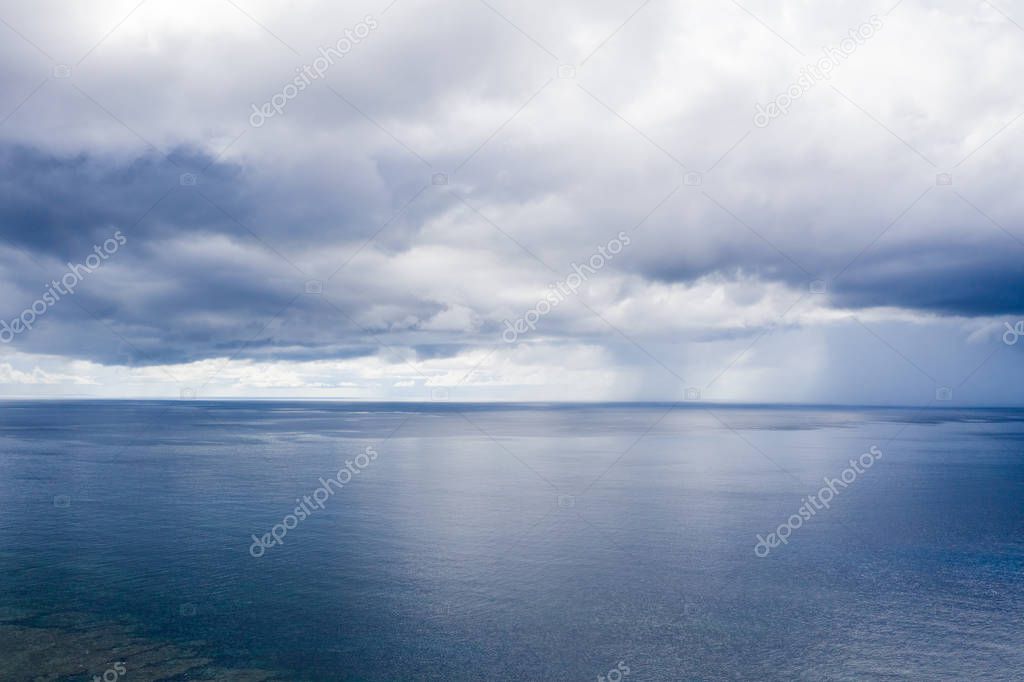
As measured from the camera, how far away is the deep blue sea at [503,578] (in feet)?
102

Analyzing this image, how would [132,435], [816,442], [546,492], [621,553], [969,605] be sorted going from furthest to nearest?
[132,435]
[816,442]
[546,492]
[621,553]
[969,605]

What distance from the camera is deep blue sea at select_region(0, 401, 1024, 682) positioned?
31.2m

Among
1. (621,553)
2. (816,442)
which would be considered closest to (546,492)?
(621,553)

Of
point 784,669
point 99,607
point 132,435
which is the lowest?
point 784,669

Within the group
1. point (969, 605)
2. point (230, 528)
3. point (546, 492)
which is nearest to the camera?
point (969, 605)

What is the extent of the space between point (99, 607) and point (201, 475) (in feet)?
181

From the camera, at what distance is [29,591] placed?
39.3 meters

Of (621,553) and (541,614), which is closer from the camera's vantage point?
(541,614)

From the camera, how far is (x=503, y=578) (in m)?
43.5

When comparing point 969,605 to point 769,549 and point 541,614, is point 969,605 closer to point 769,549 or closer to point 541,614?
point 769,549

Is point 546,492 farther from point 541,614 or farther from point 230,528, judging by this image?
point 541,614

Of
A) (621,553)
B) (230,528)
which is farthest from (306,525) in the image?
(621,553)

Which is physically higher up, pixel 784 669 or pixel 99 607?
pixel 99 607

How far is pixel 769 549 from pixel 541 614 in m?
24.0
